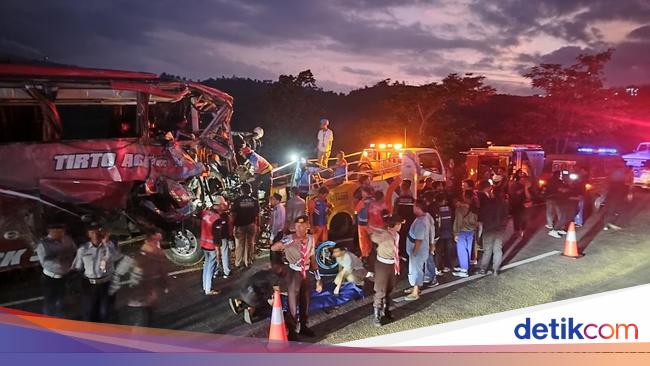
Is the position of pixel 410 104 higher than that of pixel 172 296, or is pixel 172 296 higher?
pixel 410 104

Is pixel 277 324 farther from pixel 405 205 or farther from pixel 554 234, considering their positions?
pixel 554 234

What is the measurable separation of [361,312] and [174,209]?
277 cm

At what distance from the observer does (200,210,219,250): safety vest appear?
18.2 feet

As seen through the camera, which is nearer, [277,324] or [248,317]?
[277,324]

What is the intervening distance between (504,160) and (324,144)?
5.14 metres

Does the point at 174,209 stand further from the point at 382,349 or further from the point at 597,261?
the point at 597,261

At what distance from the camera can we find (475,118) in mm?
7859

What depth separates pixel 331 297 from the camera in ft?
18.0

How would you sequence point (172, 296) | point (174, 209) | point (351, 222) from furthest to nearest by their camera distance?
point (351, 222)
point (174, 209)
point (172, 296)

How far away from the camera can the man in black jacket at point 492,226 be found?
6.28m

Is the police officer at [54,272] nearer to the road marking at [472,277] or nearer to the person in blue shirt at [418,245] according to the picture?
the road marking at [472,277]

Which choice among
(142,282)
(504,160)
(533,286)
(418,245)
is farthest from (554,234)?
(142,282)

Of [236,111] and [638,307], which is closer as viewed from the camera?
[638,307]

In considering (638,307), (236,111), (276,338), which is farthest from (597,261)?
(236,111)
